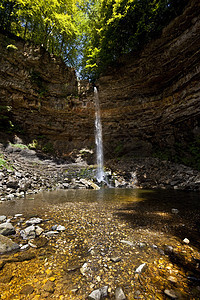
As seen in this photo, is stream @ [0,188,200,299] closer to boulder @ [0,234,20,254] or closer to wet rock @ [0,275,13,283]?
wet rock @ [0,275,13,283]

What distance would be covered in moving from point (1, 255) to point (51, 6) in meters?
24.5

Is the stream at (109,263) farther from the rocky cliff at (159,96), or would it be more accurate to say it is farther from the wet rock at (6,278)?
the rocky cliff at (159,96)

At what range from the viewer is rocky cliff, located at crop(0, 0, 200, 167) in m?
12.5

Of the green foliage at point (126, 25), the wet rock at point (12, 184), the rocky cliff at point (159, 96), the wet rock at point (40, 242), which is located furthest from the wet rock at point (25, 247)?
the green foliage at point (126, 25)

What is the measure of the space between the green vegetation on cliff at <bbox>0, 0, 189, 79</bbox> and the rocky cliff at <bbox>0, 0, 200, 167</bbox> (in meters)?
1.64

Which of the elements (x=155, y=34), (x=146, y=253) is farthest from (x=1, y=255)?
(x=155, y=34)

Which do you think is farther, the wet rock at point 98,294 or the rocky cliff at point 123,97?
the rocky cliff at point 123,97

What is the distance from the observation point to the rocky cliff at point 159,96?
39.3ft

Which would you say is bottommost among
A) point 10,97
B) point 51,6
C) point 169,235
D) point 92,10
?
point 169,235

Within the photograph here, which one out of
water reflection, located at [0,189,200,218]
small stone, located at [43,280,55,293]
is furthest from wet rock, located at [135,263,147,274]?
water reflection, located at [0,189,200,218]

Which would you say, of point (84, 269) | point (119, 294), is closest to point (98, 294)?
point (119, 294)

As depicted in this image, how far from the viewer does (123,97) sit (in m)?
17.9

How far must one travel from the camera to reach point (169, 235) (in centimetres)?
274

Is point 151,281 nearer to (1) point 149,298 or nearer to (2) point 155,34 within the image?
(1) point 149,298
